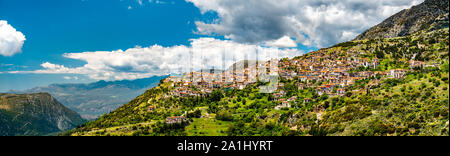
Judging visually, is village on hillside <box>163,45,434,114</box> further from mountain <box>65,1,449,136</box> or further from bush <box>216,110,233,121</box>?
bush <box>216,110,233,121</box>

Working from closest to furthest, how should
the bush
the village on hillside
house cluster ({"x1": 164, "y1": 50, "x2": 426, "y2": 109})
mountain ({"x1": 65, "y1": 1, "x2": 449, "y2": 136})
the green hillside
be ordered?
1. the green hillside
2. mountain ({"x1": 65, "y1": 1, "x2": 449, "y2": 136})
3. the bush
4. the village on hillside
5. house cluster ({"x1": 164, "y1": 50, "x2": 426, "y2": 109})

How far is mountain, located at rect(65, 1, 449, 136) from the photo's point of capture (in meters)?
53.6

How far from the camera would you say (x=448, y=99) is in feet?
148

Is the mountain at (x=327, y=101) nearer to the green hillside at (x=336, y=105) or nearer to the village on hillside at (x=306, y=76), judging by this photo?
the green hillside at (x=336, y=105)

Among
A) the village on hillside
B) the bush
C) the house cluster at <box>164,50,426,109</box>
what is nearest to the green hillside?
the bush

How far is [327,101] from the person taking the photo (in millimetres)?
84562

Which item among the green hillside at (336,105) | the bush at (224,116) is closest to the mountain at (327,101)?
the green hillside at (336,105)

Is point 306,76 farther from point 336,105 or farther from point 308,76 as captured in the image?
point 336,105

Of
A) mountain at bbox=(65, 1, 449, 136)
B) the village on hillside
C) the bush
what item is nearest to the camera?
mountain at bbox=(65, 1, 449, 136)

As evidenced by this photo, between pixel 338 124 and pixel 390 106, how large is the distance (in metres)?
12.3

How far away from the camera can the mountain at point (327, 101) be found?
5359 cm

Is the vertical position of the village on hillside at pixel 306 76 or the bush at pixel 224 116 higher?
the village on hillside at pixel 306 76

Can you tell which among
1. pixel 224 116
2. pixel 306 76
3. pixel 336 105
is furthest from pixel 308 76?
pixel 224 116
